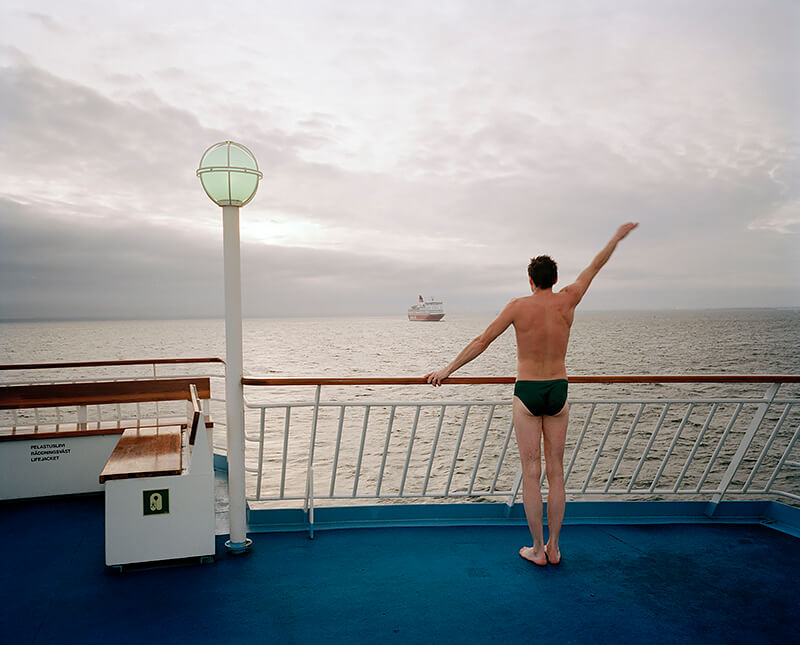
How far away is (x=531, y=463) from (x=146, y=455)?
2.29 meters

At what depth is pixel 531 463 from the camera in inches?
113

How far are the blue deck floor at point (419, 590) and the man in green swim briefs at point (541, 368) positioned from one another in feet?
1.40

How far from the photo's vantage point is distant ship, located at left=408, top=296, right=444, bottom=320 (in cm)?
8969

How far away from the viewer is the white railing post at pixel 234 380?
9.71 ft

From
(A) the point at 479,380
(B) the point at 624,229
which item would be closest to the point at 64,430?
(A) the point at 479,380

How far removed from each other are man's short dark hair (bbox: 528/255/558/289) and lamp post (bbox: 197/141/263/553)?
1644 millimetres

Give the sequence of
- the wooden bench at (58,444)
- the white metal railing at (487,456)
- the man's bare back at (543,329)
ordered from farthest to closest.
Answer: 1. the white metal railing at (487,456)
2. the wooden bench at (58,444)
3. the man's bare back at (543,329)

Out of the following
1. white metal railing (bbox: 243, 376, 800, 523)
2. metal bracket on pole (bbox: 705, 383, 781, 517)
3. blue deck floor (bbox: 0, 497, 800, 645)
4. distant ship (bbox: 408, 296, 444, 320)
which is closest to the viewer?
blue deck floor (bbox: 0, 497, 800, 645)

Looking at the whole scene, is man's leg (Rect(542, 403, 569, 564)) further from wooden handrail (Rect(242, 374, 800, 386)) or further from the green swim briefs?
wooden handrail (Rect(242, 374, 800, 386))

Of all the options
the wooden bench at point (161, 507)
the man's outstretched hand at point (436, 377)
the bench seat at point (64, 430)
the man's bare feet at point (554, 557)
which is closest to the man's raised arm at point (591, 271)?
the man's outstretched hand at point (436, 377)

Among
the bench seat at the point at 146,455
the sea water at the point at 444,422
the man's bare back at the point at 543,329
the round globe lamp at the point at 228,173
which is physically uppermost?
the round globe lamp at the point at 228,173

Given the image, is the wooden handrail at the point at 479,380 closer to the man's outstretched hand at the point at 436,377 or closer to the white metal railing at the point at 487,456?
the man's outstretched hand at the point at 436,377

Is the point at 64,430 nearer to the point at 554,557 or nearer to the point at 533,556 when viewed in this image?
the point at 533,556

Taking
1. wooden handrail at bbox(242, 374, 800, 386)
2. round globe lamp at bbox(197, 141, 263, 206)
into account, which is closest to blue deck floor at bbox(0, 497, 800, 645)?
wooden handrail at bbox(242, 374, 800, 386)
